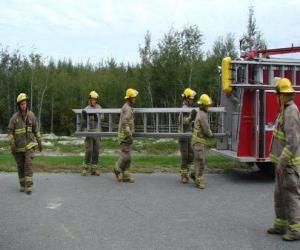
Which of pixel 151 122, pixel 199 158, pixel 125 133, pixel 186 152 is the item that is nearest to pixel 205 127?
pixel 199 158

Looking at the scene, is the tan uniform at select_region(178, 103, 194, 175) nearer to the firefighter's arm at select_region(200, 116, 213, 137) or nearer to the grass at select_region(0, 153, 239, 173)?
the firefighter's arm at select_region(200, 116, 213, 137)

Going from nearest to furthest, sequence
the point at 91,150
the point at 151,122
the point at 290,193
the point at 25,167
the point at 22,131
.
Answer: the point at 290,193, the point at 25,167, the point at 22,131, the point at 151,122, the point at 91,150

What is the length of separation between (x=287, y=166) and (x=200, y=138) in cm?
408

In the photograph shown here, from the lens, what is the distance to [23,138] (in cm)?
996

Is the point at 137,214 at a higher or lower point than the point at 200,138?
lower

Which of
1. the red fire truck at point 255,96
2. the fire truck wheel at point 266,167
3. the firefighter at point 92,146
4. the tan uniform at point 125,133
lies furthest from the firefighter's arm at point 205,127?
the firefighter at point 92,146

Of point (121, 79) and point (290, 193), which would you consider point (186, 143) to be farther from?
point (121, 79)

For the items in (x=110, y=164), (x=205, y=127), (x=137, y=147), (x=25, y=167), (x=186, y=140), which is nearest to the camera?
(x=25, y=167)

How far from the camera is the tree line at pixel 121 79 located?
24219mm

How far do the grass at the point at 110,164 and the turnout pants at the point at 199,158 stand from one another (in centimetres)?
217

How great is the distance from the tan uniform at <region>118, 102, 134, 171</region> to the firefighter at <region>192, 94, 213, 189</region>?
1.41 meters

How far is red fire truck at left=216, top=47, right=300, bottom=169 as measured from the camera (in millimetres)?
10695

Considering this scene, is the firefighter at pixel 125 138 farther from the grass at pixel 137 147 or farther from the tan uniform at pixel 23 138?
the grass at pixel 137 147

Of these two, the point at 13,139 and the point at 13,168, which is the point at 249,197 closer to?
the point at 13,139
